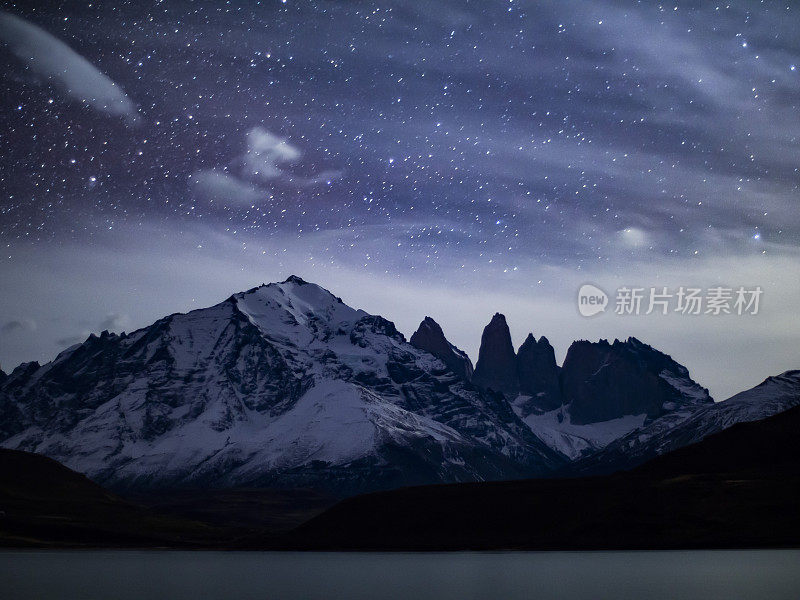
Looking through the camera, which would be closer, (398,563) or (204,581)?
(204,581)

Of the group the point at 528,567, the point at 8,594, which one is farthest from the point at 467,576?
the point at 8,594

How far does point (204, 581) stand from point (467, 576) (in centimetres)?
3376

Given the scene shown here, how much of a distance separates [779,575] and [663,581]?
47.9 ft

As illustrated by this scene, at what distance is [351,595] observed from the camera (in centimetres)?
9438

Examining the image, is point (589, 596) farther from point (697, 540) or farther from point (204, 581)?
point (697, 540)

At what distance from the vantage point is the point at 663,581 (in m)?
107

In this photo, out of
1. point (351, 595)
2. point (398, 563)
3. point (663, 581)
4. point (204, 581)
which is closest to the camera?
point (351, 595)

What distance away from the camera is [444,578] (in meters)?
121

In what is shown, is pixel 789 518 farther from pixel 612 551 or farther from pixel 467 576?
pixel 467 576

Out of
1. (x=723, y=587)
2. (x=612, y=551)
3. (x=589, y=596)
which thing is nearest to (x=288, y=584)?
(x=589, y=596)

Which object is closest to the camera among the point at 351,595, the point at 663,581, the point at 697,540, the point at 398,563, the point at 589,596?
the point at 589,596

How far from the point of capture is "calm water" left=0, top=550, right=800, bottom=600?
306 feet

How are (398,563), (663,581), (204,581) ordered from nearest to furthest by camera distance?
(663,581) < (204,581) < (398,563)

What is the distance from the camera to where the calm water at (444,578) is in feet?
306
